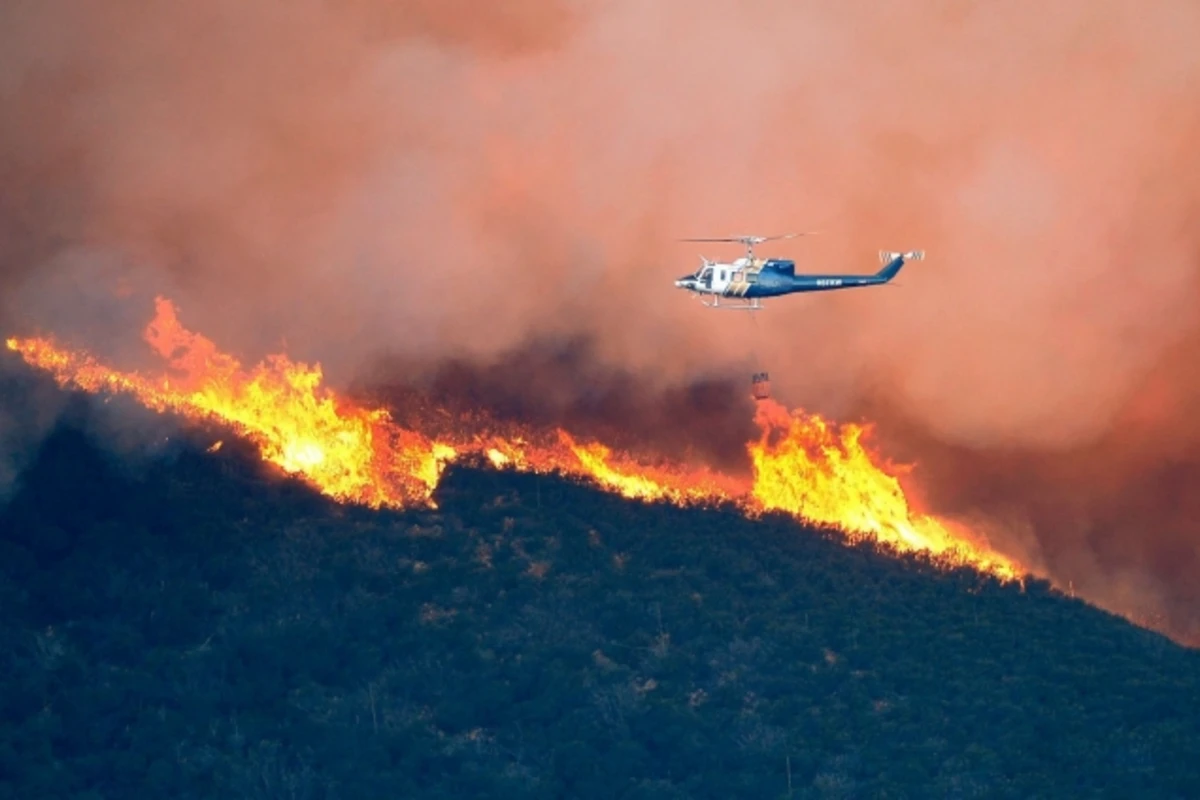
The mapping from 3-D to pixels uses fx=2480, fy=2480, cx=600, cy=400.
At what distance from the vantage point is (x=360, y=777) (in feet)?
335

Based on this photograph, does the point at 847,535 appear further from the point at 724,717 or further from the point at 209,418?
the point at 209,418

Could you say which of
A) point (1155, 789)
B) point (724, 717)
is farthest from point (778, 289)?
point (1155, 789)

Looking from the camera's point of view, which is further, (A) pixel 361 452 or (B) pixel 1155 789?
(A) pixel 361 452

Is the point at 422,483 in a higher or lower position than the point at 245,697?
higher

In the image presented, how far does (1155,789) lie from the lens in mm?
103625

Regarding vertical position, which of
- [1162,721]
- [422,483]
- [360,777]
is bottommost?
[360,777]

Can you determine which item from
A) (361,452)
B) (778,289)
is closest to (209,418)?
(361,452)

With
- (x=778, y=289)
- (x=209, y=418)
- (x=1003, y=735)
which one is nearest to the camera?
(x=778, y=289)

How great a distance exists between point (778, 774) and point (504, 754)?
11.6 meters

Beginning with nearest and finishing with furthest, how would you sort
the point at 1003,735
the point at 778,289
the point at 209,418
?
the point at 778,289
the point at 1003,735
the point at 209,418

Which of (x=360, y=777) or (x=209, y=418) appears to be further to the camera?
(x=209, y=418)

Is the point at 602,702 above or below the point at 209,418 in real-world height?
below

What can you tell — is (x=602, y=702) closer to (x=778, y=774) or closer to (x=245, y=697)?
(x=778, y=774)

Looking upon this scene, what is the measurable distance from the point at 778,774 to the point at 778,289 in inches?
830
